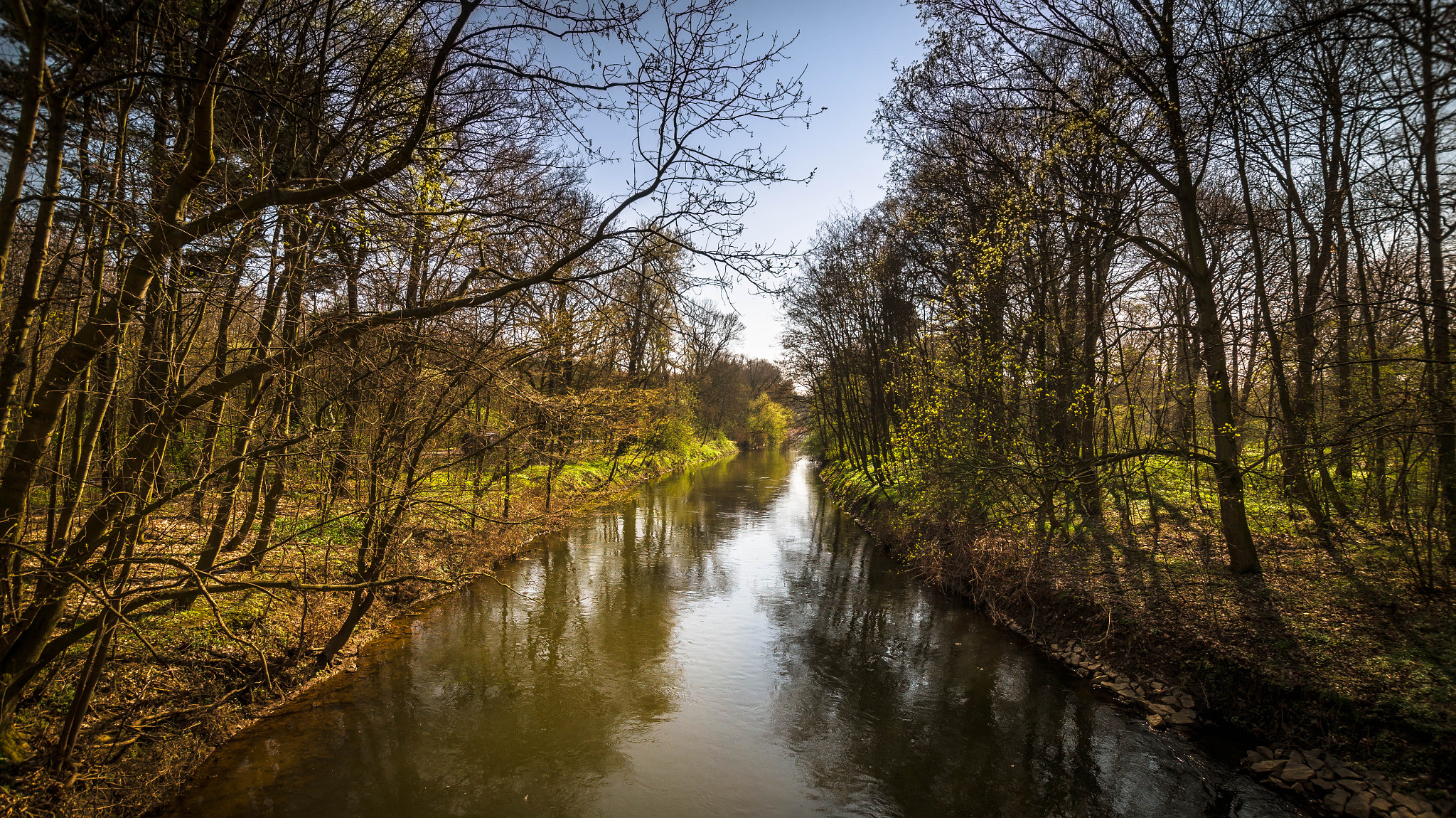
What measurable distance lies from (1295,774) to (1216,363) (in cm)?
493

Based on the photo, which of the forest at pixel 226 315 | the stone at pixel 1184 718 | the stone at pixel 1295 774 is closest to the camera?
the forest at pixel 226 315

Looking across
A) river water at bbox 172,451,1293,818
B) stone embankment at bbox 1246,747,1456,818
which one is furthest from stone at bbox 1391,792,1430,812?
river water at bbox 172,451,1293,818

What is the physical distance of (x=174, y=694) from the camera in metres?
5.86

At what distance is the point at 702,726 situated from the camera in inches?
283

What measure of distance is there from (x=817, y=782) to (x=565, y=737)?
9.01 feet

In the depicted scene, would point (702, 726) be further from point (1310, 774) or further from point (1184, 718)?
point (1310, 774)

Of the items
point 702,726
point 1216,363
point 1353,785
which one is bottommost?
point 702,726

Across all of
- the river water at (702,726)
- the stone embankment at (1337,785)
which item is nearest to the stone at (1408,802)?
the stone embankment at (1337,785)

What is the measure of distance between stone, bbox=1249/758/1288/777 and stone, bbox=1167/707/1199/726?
813mm

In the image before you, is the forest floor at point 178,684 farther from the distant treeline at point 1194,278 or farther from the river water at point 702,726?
the distant treeline at point 1194,278

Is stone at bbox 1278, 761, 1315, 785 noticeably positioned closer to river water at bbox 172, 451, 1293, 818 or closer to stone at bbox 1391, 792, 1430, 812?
river water at bbox 172, 451, 1293, 818

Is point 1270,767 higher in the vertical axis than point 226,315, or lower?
lower

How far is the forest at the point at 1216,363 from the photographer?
244 inches

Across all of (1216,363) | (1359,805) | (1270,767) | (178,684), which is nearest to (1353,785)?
(1359,805)
